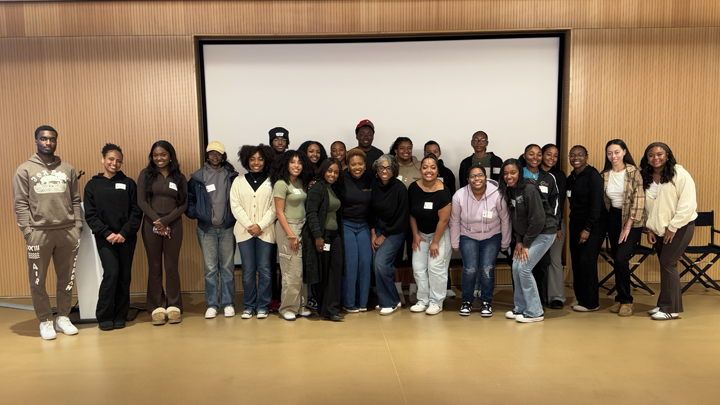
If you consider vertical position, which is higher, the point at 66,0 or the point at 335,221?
the point at 66,0

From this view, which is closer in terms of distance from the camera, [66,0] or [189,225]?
[66,0]

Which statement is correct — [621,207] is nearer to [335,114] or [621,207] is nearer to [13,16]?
[335,114]

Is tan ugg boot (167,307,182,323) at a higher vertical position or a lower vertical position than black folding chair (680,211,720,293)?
lower

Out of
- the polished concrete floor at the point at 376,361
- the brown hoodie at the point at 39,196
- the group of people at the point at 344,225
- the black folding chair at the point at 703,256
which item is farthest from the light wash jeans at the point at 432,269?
the brown hoodie at the point at 39,196

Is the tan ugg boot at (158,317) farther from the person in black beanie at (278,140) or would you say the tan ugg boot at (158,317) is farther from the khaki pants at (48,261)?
the person in black beanie at (278,140)

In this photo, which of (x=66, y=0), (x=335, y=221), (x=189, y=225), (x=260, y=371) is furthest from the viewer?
(x=189, y=225)

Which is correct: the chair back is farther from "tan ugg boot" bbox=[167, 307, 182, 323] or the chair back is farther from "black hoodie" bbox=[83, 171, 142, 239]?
"black hoodie" bbox=[83, 171, 142, 239]

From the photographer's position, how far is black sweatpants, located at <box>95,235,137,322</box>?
13.8 ft

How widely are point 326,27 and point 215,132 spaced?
5.67 ft

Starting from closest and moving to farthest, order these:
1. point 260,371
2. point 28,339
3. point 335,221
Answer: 1. point 260,371
2. point 28,339
3. point 335,221

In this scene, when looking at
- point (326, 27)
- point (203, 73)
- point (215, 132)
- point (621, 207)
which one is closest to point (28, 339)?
point (215, 132)

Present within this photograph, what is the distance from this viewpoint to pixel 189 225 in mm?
5516

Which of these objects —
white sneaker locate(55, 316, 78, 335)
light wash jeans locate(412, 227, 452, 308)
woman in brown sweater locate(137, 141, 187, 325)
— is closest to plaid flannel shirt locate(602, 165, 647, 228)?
light wash jeans locate(412, 227, 452, 308)

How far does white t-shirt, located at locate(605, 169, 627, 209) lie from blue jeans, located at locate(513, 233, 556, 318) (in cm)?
74
